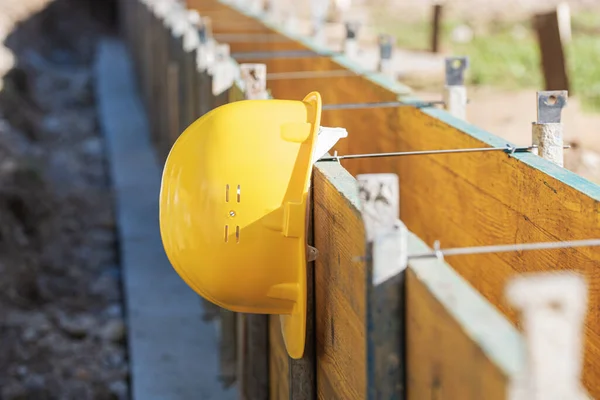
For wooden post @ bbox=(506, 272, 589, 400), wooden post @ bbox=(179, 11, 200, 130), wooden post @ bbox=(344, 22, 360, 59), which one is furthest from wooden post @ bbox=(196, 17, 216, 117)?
wooden post @ bbox=(506, 272, 589, 400)

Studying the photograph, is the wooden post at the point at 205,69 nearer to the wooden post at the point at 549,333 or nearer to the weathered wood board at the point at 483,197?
the weathered wood board at the point at 483,197

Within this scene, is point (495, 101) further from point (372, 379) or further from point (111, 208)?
point (372, 379)

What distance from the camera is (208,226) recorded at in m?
3.39

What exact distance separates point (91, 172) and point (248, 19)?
9.30ft

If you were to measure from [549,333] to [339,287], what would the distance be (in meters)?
1.33

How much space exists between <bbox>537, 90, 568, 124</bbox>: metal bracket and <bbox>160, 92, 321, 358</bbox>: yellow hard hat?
3.16 feet

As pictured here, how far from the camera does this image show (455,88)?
5.15 m

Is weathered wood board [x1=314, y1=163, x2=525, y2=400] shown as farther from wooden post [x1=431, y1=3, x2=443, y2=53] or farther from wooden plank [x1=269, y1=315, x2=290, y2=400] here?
wooden post [x1=431, y1=3, x2=443, y2=53]

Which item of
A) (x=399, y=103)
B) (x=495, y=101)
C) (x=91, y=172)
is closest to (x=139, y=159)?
(x=91, y=172)

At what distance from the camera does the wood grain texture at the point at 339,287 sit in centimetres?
277

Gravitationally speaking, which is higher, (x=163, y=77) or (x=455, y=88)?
(x=455, y=88)

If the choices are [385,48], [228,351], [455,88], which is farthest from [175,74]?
[455,88]

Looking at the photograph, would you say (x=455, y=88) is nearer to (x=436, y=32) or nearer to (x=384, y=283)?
(x=384, y=283)

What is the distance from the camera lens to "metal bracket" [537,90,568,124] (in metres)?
3.91
